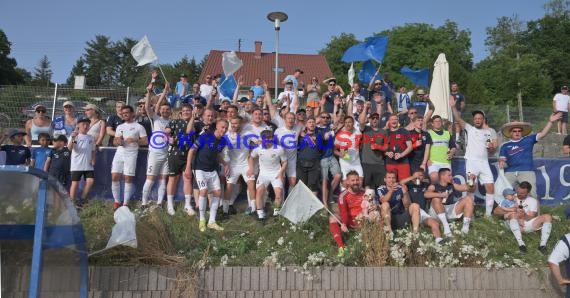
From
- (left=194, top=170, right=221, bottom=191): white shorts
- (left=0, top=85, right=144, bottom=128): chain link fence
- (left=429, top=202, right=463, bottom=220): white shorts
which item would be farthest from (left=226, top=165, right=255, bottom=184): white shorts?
(left=0, top=85, right=144, bottom=128): chain link fence

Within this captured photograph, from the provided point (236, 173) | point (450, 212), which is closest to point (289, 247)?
point (236, 173)

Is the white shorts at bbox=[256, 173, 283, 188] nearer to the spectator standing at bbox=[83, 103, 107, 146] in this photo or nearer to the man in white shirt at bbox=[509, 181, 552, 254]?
the spectator standing at bbox=[83, 103, 107, 146]

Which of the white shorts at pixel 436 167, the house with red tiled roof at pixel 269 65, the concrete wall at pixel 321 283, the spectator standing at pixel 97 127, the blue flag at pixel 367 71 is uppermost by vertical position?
Result: the house with red tiled roof at pixel 269 65

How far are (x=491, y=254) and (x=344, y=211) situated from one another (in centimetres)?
219

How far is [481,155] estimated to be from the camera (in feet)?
26.6

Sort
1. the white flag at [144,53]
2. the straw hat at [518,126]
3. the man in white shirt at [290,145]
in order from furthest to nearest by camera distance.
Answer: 1. the white flag at [144,53]
2. the straw hat at [518,126]
3. the man in white shirt at [290,145]

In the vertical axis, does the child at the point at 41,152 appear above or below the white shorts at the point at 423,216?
above

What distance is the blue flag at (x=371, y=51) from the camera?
1115 cm

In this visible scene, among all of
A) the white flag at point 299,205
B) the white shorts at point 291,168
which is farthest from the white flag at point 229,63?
the white flag at point 299,205

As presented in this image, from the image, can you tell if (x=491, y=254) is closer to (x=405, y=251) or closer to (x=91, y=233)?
(x=405, y=251)

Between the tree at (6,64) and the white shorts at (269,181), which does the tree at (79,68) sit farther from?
the white shorts at (269,181)

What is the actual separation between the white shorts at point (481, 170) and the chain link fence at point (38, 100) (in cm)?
805

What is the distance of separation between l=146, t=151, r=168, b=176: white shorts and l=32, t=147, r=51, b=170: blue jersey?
1806 millimetres

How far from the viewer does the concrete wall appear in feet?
17.6
